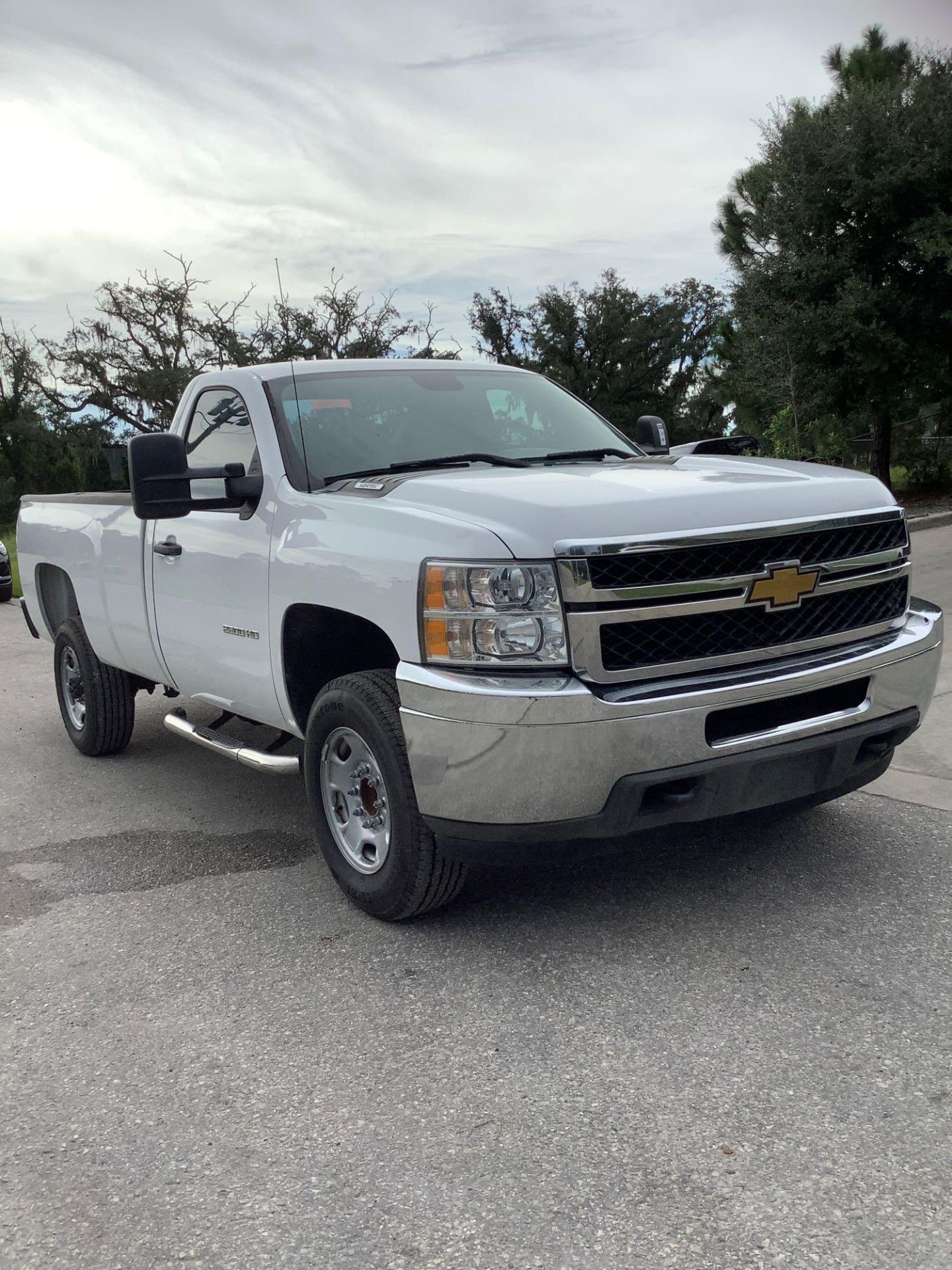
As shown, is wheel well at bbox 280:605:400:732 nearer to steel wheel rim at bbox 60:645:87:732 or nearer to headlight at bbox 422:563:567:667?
headlight at bbox 422:563:567:667

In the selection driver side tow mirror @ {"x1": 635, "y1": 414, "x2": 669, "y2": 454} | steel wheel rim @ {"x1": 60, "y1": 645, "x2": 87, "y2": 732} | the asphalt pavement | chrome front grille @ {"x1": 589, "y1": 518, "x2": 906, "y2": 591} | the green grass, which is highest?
driver side tow mirror @ {"x1": 635, "y1": 414, "x2": 669, "y2": 454}

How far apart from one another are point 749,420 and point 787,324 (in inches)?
432

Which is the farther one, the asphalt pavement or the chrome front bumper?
the chrome front bumper

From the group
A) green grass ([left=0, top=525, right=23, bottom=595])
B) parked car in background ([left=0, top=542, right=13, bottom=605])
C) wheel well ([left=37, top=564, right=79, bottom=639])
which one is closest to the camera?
wheel well ([left=37, top=564, right=79, bottom=639])

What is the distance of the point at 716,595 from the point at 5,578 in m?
13.7

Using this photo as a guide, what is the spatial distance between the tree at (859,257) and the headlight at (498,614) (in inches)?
643

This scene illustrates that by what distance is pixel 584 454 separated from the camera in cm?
468

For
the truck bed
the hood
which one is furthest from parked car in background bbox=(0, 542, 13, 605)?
the hood

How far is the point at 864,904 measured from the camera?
3852mm

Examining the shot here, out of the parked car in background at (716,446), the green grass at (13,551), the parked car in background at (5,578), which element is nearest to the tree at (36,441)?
the green grass at (13,551)

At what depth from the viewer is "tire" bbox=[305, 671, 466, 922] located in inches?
141

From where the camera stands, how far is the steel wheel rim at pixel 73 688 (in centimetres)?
654

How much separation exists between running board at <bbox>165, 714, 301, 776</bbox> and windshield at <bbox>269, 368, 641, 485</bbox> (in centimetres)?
105

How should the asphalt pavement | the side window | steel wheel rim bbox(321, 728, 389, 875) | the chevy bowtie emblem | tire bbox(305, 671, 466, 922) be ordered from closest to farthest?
1. the asphalt pavement
2. the chevy bowtie emblem
3. tire bbox(305, 671, 466, 922)
4. steel wheel rim bbox(321, 728, 389, 875)
5. the side window
